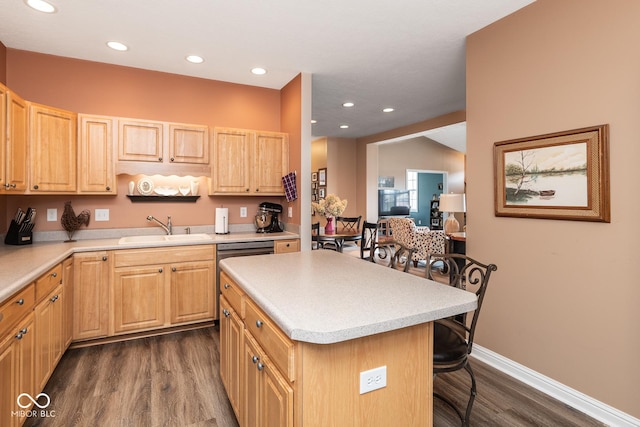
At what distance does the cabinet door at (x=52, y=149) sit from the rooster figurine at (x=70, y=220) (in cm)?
22

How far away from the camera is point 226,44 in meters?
3.04

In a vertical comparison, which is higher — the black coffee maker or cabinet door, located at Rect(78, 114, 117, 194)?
cabinet door, located at Rect(78, 114, 117, 194)

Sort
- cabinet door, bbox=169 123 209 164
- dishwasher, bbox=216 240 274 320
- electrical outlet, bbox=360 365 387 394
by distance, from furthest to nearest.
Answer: cabinet door, bbox=169 123 209 164 → dishwasher, bbox=216 240 274 320 → electrical outlet, bbox=360 365 387 394

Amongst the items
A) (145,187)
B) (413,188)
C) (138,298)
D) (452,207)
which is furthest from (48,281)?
(413,188)

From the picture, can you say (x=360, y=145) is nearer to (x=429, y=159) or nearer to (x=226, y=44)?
(x=429, y=159)

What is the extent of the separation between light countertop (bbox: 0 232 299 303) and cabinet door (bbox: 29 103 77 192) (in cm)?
51

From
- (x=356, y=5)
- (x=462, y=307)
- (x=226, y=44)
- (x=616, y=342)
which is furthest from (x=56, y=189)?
(x=616, y=342)

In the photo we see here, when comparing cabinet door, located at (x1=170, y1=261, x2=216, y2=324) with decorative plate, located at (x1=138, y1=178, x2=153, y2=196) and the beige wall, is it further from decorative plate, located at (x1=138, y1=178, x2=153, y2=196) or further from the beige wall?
the beige wall

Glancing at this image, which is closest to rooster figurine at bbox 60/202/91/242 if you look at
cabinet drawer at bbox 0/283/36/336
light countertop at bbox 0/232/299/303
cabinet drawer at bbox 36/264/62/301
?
light countertop at bbox 0/232/299/303

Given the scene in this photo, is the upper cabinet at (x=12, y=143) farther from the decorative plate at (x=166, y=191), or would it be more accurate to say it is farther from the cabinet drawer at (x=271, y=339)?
the cabinet drawer at (x=271, y=339)

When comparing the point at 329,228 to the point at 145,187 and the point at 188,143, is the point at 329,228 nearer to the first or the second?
the point at 188,143

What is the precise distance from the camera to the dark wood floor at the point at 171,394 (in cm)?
203

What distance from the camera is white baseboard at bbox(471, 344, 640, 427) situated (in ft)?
6.50

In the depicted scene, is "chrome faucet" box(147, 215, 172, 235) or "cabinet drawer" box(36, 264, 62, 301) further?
"chrome faucet" box(147, 215, 172, 235)
